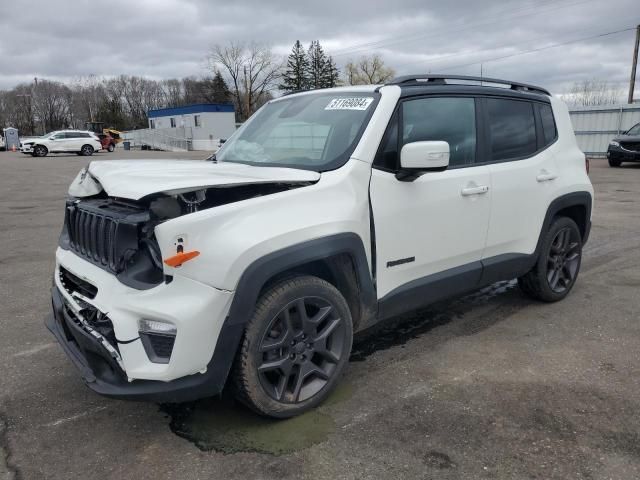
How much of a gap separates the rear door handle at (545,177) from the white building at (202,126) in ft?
151

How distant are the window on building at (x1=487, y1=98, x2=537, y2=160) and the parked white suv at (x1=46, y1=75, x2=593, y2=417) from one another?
0.02 meters

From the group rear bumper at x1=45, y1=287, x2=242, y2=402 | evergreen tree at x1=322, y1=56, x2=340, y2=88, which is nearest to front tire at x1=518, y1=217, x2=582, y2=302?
rear bumper at x1=45, y1=287, x2=242, y2=402

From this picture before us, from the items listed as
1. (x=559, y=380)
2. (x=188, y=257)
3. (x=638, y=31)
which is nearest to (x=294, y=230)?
(x=188, y=257)

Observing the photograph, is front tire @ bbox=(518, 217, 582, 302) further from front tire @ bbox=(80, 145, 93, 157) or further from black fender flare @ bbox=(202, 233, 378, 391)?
front tire @ bbox=(80, 145, 93, 157)

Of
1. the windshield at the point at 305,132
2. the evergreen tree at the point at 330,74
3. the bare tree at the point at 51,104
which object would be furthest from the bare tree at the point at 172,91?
the windshield at the point at 305,132

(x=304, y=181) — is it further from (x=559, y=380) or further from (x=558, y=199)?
(x=558, y=199)

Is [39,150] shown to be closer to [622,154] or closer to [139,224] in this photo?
[622,154]

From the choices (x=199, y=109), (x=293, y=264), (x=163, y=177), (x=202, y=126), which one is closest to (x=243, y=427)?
(x=293, y=264)

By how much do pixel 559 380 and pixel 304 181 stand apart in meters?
2.06

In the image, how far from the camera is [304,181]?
283 cm

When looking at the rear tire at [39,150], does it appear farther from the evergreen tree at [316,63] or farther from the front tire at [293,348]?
the evergreen tree at [316,63]

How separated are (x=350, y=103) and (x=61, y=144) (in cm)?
3648

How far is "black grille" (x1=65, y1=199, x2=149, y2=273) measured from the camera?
8.09ft

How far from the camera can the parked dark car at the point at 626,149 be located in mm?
18719
